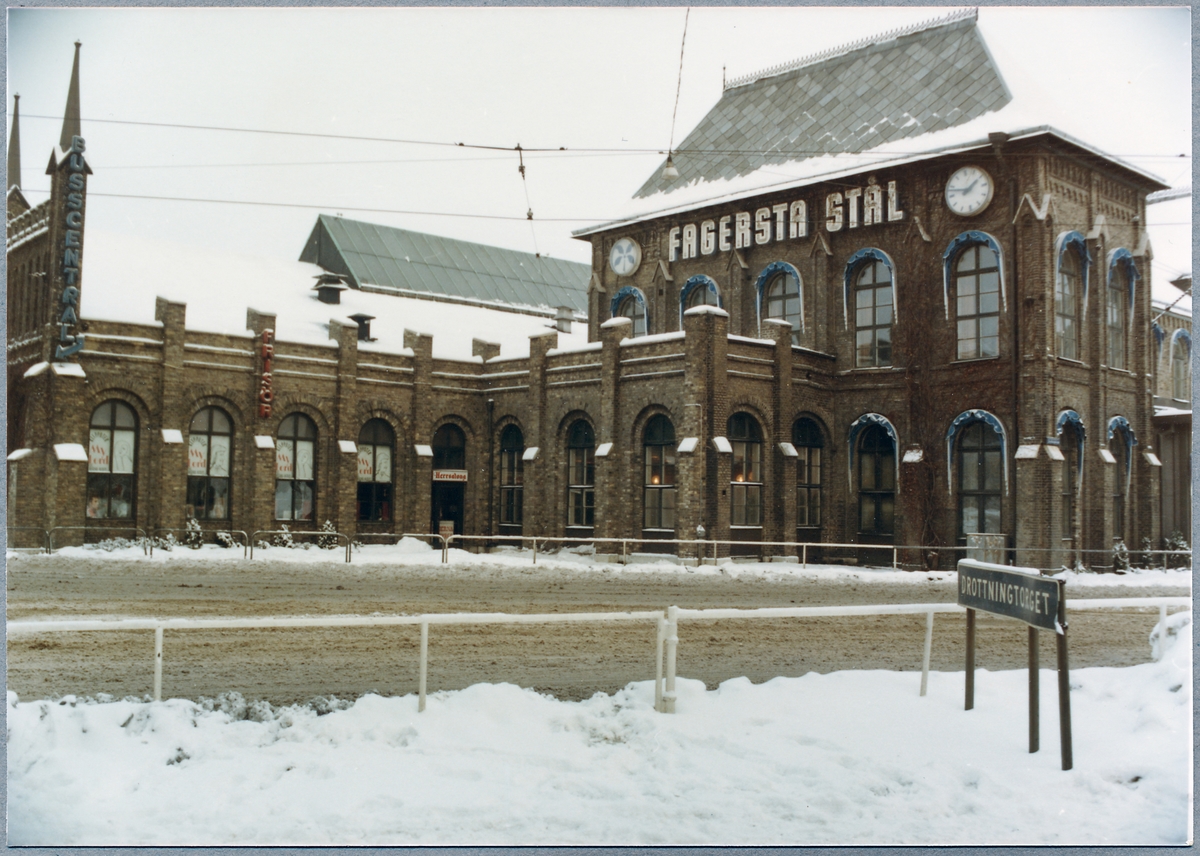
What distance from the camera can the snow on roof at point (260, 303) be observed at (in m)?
19.5

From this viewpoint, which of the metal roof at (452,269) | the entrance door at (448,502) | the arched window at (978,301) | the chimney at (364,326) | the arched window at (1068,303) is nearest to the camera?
the arched window at (1068,303)

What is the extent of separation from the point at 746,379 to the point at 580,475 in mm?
5546

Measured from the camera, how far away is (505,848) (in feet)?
18.6

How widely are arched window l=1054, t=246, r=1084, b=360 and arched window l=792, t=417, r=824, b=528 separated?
A: 659 cm

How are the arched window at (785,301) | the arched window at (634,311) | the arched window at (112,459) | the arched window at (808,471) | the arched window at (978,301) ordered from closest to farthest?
1. the arched window at (978,301)
2. the arched window at (112,459)
3. the arched window at (808,471)
4. the arched window at (785,301)
5. the arched window at (634,311)

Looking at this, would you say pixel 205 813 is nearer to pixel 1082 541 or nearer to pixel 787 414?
pixel 1082 541

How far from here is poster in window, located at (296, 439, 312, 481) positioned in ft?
86.1

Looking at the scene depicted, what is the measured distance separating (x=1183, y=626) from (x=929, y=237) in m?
16.7

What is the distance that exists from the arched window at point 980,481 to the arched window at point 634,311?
1083cm

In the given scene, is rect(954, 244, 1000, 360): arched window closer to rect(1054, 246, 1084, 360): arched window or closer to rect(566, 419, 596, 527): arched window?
rect(1054, 246, 1084, 360): arched window

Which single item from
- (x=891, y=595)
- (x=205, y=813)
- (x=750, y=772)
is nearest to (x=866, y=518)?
(x=891, y=595)

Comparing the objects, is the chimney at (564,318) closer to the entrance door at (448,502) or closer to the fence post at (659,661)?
the entrance door at (448,502)

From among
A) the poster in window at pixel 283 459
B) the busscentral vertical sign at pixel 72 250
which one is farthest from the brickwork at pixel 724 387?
the busscentral vertical sign at pixel 72 250

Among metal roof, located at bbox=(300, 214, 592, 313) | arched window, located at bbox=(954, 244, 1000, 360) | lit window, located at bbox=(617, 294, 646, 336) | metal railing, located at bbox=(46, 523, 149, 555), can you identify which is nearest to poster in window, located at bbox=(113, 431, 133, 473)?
metal railing, located at bbox=(46, 523, 149, 555)
